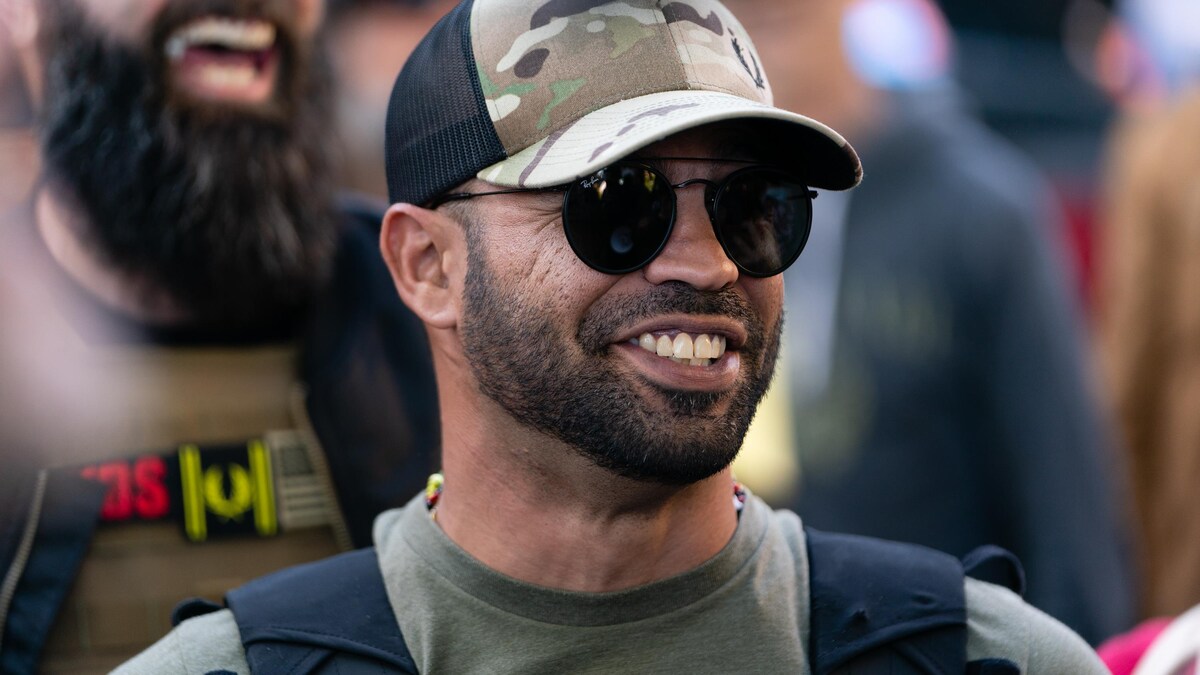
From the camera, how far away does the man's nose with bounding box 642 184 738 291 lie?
2.46 meters

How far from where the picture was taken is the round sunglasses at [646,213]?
8.02 feet

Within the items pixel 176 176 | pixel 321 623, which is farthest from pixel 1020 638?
pixel 176 176

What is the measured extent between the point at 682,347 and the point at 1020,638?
0.73 metres

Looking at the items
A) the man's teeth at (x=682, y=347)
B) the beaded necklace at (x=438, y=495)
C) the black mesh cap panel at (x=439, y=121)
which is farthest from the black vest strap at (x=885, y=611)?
the black mesh cap panel at (x=439, y=121)

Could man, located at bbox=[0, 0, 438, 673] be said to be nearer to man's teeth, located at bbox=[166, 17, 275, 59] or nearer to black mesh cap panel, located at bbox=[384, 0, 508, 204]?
man's teeth, located at bbox=[166, 17, 275, 59]

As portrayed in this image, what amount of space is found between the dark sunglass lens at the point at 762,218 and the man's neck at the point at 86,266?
1619mm

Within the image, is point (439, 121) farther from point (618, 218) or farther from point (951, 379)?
point (951, 379)

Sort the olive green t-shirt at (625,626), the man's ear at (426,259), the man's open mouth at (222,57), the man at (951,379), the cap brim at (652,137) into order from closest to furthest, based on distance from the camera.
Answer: the cap brim at (652,137), the olive green t-shirt at (625,626), the man's ear at (426,259), the man's open mouth at (222,57), the man at (951,379)

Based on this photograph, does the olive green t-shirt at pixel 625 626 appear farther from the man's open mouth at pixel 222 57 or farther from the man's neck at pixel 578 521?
the man's open mouth at pixel 222 57

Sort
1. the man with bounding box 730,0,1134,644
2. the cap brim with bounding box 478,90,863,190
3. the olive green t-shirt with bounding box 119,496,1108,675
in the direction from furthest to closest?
the man with bounding box 730,0,1134,644, the olive green t-shirt with bounding box 119,496,1108,675, the cap brim with bounding box 478,90,863,190

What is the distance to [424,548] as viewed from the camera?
2648 mm

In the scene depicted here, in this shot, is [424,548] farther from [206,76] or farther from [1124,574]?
[1124,574]

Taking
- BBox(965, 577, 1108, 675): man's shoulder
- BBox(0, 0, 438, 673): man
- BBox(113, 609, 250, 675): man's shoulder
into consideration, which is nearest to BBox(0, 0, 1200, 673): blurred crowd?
BBox(0, 0, 438, 673): man

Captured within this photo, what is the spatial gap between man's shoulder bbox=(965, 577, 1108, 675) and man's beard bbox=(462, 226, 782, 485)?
48cm
